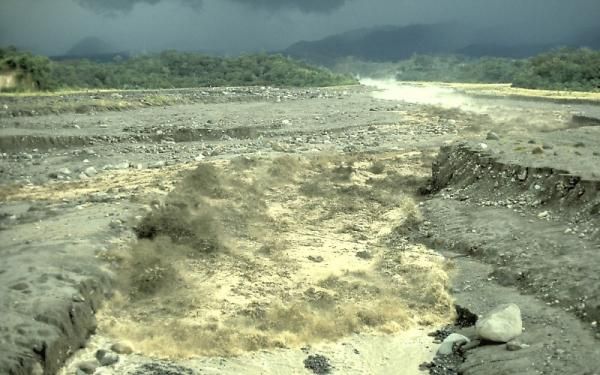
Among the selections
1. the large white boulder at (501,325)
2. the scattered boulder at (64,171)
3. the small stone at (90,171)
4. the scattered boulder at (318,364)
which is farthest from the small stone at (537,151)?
the scattered boulder at (64,171)

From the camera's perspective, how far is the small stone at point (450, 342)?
11266mm

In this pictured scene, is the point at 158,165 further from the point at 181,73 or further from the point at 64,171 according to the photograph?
the point at 181,73

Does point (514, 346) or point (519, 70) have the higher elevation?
point (519, 70)

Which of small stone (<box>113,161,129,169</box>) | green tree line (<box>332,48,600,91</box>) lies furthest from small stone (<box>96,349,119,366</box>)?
green tree line (<box>332,48,600,91</box>)

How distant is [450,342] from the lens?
1141 cm

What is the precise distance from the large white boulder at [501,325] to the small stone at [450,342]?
0.29m

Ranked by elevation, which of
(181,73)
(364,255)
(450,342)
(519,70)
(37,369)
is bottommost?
(450,342)

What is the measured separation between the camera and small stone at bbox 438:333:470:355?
37.0 ft

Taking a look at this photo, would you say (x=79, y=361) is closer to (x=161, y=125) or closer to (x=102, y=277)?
(x=102, y=277)

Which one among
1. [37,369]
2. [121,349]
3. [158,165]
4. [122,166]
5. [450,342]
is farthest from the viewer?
[158,165]

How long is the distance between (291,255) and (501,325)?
587cm

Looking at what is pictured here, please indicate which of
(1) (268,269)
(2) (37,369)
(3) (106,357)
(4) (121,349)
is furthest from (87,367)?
(1) (268,269)

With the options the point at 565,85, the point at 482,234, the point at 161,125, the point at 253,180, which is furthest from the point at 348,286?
the point at 565,85

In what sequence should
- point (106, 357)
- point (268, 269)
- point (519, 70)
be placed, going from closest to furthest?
point (106, 357) → point (268, 269) → point (519, 70)
